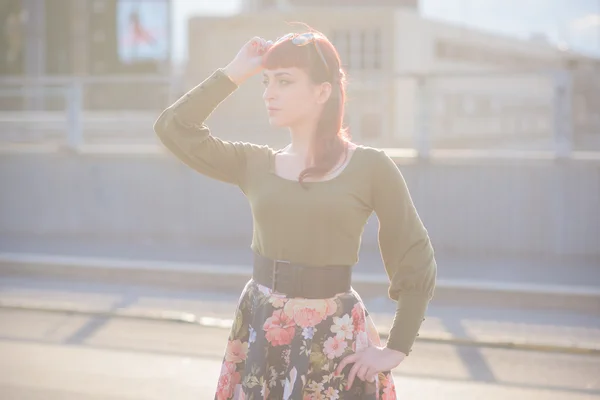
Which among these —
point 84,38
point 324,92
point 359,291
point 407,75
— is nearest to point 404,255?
point 324,92

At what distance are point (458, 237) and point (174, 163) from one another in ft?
11.9

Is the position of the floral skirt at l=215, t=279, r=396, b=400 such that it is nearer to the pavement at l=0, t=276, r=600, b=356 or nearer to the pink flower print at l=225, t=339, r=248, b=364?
the pink flower print at l=225, t=339, r=248, b=364

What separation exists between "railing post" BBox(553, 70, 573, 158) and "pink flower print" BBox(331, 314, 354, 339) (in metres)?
7.58

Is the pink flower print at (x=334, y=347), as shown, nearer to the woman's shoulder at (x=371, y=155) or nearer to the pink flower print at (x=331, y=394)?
the pink flower print at (x=331, y=394)

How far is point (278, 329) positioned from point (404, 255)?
43cm

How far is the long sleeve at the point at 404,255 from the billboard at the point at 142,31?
166ft

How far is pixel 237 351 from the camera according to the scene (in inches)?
104

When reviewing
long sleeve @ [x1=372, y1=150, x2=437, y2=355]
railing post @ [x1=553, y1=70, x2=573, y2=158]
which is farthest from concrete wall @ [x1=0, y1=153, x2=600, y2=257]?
long sleeve @ [x1=372, y1=150, x2=437, y2=355]

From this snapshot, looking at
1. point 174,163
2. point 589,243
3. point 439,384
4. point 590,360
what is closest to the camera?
point 439,384

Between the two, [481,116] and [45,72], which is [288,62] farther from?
[45,72]

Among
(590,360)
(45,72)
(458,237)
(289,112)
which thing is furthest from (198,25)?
(289,112)

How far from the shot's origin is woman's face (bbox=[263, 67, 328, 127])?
248cm

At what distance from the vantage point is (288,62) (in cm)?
246

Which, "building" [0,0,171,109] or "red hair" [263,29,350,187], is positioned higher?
"building" [0,0,171,109]
